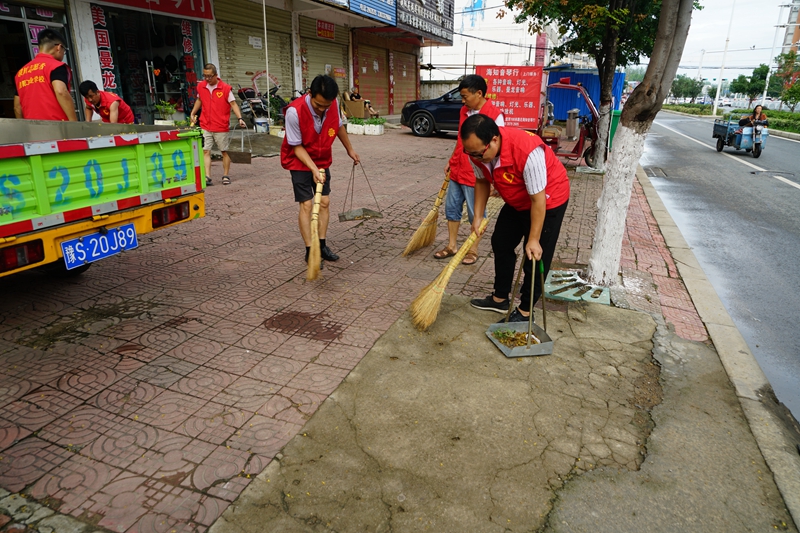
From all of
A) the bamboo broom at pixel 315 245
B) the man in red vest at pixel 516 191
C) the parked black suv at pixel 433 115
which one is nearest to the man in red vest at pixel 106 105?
the bamboo broom at pixel 315 245

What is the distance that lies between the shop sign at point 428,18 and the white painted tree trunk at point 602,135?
11.3 meters

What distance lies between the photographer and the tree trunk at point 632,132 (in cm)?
413

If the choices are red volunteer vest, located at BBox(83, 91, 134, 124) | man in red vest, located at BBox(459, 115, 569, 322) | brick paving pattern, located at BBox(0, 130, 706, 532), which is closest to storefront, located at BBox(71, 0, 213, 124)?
red volunteer vest, located at BBox(83, 91, 134, 124)

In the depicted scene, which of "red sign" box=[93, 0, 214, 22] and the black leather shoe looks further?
"red sign" box=[93, 0, 214, 22]

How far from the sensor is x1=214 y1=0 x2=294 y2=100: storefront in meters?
13.6

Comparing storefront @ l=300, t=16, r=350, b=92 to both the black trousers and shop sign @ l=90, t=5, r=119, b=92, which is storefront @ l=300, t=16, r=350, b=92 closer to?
shop sign @ l=90, t=5, r=119, b=92

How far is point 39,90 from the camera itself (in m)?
5.06

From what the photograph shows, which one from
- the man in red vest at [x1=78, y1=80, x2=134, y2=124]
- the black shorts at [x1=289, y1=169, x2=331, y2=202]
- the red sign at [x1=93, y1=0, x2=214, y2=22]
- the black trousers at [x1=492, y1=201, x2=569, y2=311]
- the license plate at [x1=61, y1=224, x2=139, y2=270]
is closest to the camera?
the license plate at [x1=61, y1=224, x2=139, y2=270]

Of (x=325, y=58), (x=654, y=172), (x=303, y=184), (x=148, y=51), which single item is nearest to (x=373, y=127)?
(x=325, y=58)

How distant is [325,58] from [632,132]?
16084 millimetres

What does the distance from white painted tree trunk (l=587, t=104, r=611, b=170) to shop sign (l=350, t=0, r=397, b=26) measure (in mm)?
9162

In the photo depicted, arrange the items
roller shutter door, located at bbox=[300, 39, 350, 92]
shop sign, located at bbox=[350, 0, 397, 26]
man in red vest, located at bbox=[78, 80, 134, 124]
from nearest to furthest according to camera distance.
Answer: man in red vest, located at bbox=[78, 80, 134, 124], shop sign, located at bbox=[350, 0, 397, 26], roller shutter door, located at bbox=[300, 39, 350, 92]

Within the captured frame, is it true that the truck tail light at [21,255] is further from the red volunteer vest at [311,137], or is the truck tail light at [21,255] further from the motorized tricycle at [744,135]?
the motorized tricycle at [744,135]

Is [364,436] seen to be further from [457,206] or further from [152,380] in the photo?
[457,206]
